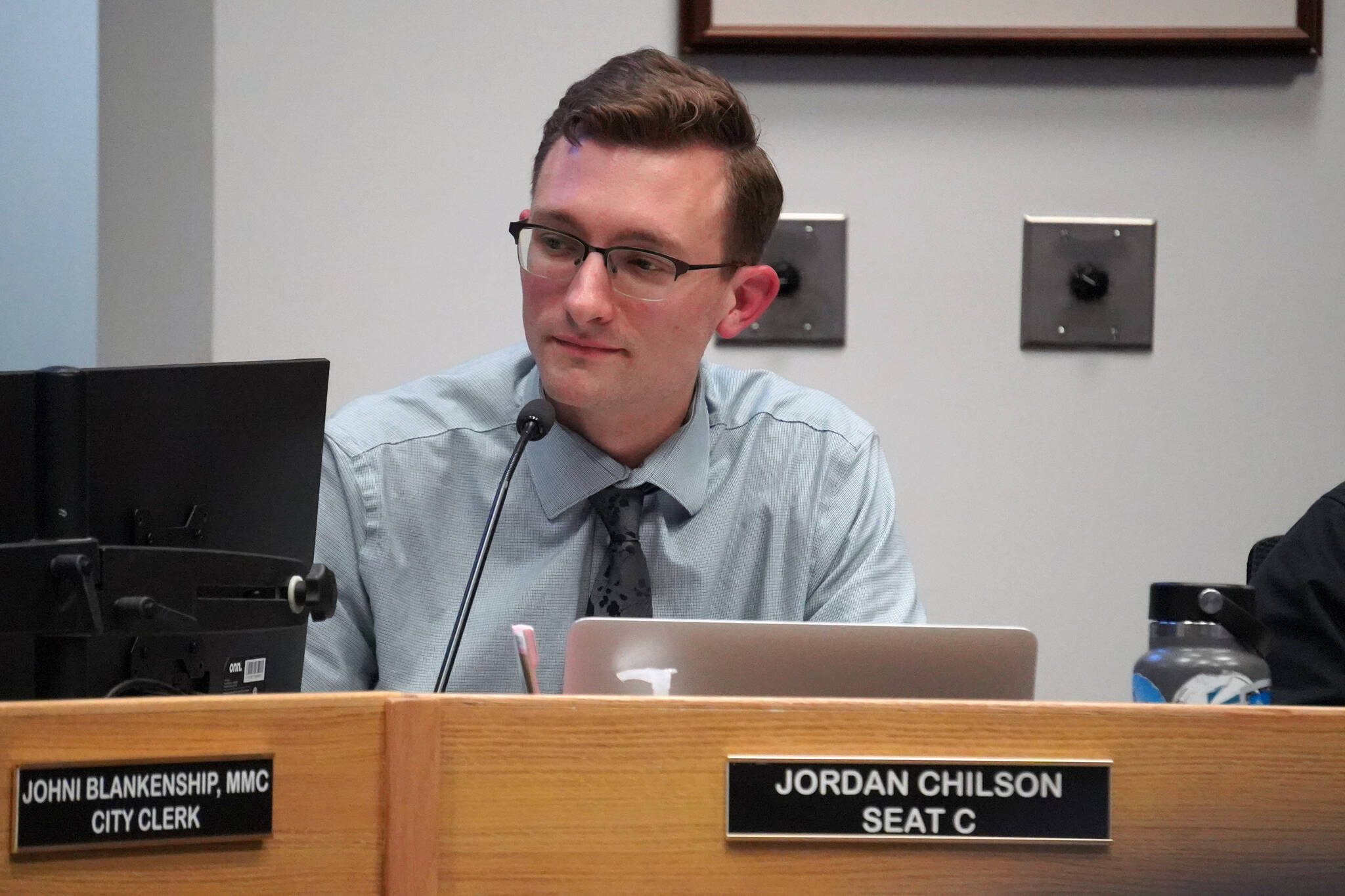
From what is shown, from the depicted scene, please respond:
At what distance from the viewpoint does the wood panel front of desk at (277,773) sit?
2.28 feet

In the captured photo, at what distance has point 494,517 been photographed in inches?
47.9

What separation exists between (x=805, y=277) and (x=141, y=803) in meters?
1.51

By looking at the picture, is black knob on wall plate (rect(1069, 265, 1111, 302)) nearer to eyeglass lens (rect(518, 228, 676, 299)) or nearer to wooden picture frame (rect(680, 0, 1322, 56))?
wooden picture frame (rect(680, 0, 1322, 56))

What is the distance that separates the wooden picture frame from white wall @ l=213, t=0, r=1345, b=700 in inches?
1.8

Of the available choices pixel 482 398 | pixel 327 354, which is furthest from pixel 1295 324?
pixel 327 354

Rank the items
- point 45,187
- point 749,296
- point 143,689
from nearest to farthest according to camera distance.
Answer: point 143,689
point 749,296
point 45,187

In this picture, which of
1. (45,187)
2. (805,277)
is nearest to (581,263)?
(805,277)

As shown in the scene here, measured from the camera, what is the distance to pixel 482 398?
163cm

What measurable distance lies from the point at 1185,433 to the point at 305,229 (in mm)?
1399

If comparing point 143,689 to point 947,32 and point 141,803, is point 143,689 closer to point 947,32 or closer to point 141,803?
point 141,803

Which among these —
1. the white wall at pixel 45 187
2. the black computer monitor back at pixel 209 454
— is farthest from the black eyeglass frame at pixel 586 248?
the white wall at pixel 45 187

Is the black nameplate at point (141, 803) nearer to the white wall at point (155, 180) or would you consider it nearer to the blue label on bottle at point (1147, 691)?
the blue label on bottle at point (1147, 691)

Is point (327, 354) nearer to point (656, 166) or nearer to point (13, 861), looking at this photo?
point (656, 166)

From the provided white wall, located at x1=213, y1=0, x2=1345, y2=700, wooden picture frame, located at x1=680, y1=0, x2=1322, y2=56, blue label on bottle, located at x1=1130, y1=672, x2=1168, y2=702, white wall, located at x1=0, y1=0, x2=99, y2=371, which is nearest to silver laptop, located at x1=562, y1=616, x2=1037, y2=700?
blue label on bottle, located at x1=1130, y1=672, x2=1168, y2=702
